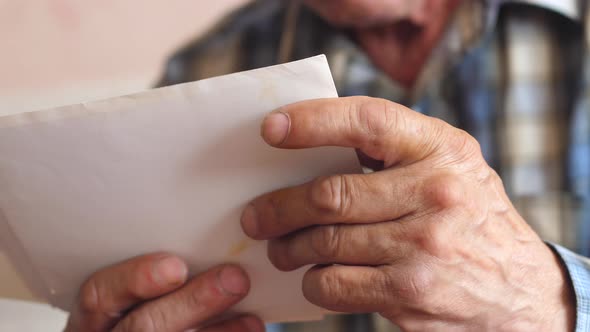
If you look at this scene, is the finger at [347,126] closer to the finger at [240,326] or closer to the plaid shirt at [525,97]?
the finger at [240,326]

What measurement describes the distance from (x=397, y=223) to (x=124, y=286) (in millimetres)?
275

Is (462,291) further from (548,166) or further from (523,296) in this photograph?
(548,166)

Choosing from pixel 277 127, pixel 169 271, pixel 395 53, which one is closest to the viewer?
pixel 277 127

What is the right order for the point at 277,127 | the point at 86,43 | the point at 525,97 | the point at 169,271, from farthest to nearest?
1. the point at 86,43
2. the point at 525,97
3. the point at 169,271
4. the point at 277,127

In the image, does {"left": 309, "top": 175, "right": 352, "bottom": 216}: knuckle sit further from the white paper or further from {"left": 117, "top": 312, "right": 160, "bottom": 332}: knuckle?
{"left": 117, "top": 312, "right": 160, "bottom": 332}: knuckle

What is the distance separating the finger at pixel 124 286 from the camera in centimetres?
52

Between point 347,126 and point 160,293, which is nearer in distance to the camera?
point 347,126

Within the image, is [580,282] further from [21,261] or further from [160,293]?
[21,261]

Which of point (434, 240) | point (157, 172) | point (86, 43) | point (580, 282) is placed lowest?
point (580, 282)

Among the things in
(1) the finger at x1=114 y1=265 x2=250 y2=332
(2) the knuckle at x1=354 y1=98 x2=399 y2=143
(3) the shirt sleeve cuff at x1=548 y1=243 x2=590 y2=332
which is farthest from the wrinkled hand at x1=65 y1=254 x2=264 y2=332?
(3) the shirt sleeve cuff at x1=548 y1=243 x2=590 y2=332

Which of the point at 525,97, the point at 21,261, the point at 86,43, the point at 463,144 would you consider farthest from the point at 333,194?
the point at 86,43

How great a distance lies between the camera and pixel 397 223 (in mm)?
446

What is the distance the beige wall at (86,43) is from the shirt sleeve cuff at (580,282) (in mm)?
841

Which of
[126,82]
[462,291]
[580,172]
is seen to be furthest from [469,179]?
[126,82]
